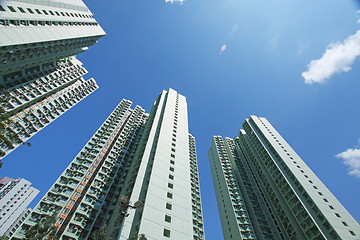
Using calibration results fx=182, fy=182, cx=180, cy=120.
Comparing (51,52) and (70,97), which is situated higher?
(70,97)

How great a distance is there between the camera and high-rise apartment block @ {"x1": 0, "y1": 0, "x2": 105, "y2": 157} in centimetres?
2970

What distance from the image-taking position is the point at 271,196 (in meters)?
48.4

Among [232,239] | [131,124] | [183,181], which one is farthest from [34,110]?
[232,239]

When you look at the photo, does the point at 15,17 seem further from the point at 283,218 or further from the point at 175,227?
the point at 283,218

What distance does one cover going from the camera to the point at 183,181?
107 ft

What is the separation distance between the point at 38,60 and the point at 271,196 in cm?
6528

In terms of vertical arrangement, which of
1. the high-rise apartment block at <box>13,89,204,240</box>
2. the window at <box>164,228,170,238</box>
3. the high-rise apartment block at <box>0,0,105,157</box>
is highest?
the high-rise apartment block at <box>0,0,105,157</box>

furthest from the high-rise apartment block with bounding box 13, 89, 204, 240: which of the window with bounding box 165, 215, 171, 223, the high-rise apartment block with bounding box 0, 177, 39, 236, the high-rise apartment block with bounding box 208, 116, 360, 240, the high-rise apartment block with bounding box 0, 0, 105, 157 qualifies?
Result: the high-rise apartment block with bounding box 0, 177, 39, 236

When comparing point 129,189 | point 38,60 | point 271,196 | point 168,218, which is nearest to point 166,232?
point 168,218

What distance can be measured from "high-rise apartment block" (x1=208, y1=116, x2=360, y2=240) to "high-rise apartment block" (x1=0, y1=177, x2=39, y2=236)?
3948 inches

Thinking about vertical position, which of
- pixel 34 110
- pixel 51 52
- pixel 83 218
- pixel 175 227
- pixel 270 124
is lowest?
pixel 175 227

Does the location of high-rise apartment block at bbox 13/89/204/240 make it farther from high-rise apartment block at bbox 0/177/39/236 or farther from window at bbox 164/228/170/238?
high-rise apartment block at bbox 0/177/39/236

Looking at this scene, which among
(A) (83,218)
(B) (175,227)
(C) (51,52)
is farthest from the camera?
(C) (51,52)

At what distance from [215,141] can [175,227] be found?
5656cm
